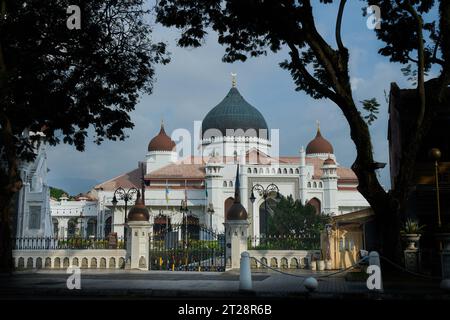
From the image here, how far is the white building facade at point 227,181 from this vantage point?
52.5 m

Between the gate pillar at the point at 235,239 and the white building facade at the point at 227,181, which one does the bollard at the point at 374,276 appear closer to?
the gate pillar at the point at 235,239

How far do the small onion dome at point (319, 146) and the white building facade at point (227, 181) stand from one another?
129 inches

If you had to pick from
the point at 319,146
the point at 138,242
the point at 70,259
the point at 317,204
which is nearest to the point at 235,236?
the point at 138,242

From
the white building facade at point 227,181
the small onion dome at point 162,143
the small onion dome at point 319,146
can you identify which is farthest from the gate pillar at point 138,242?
the small onion dome at point 319,146

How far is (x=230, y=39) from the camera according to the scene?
13.9 metres

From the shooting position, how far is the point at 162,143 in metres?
64.1

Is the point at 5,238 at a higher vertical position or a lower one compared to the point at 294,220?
lower

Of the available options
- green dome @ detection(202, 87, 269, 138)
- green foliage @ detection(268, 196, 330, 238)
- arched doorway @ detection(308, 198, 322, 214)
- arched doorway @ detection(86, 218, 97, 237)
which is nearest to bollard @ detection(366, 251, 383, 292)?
green foliage @ detection(268, 196, 330, 238)

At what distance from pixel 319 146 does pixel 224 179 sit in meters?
16.9

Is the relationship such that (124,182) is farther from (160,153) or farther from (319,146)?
(319,146)

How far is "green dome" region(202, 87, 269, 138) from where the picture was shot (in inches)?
2432

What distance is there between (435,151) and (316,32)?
16.1 ft
